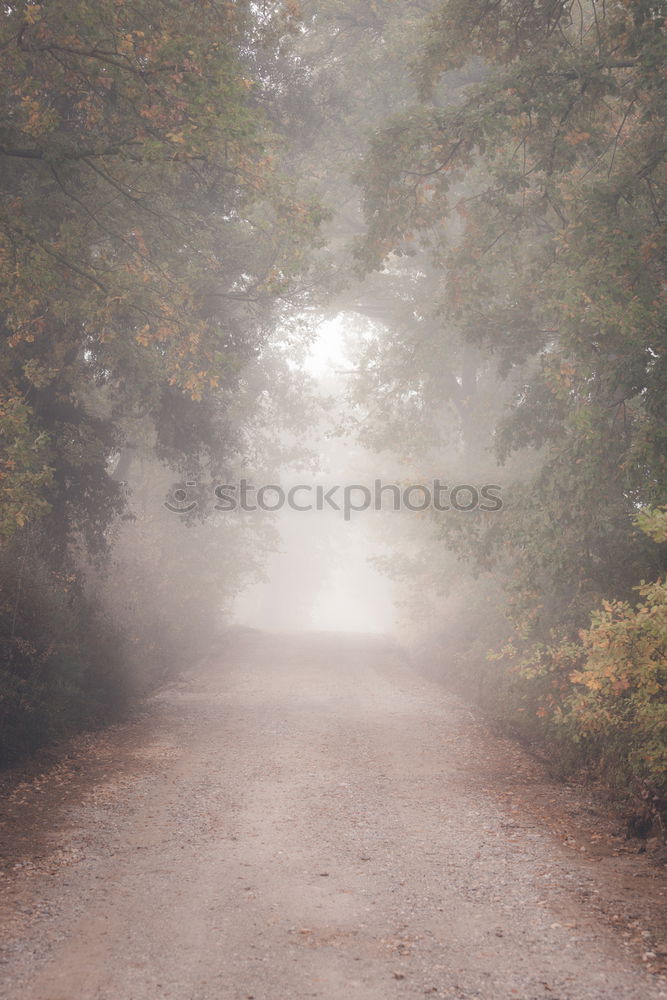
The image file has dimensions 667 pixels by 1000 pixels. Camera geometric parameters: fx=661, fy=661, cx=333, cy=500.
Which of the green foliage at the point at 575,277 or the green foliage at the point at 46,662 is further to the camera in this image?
the green foliage at the point at 46,662

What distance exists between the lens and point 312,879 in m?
4.96

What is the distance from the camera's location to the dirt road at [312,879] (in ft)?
12.1

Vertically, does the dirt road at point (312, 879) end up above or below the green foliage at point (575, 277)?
below

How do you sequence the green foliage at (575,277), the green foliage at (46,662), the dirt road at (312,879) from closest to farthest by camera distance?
the dirt road at (312,879) → the green foliage at (575,277) → the green foliage at (46,662)

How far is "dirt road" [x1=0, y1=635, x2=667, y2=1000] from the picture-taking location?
12.1 ft

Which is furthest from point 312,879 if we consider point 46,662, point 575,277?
point 575,277

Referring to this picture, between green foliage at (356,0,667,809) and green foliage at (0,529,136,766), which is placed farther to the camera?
green foliage at (0,529,136,766)

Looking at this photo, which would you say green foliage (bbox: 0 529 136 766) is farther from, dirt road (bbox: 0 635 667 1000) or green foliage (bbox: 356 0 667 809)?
green foliage (bbox: 356 0 667 809)

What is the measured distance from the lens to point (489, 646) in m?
15.6

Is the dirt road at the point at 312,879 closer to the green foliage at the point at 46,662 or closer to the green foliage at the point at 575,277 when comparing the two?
the green foliage at the point at 46,662

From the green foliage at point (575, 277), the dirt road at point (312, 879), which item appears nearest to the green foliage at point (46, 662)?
the dirt road at point (312, 879)

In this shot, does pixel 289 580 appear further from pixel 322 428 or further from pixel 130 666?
pixel 130 666

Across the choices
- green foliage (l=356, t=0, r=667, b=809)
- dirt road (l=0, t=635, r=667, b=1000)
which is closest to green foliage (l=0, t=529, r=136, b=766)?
dirt road (l=0, t=635, r=667, b=1000)

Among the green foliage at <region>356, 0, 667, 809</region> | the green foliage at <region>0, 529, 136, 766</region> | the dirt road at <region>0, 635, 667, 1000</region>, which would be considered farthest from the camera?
the green foliage at <region>0, 529, 136, 766</region>
